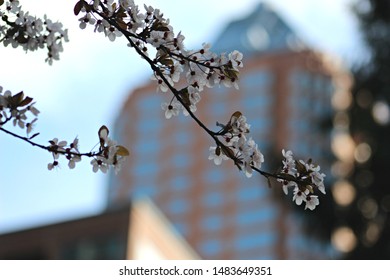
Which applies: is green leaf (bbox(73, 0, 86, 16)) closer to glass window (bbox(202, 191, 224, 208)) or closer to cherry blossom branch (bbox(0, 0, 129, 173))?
cherry blossom branch (bbox(0, 0, 129, 173))

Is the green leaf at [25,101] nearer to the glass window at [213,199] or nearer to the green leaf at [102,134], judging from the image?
the green leaf at [102,134]

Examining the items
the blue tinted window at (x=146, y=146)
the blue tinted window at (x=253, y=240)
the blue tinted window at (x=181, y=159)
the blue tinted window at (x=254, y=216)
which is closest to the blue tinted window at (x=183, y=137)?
the blue tinted window at (x=181, y=159)

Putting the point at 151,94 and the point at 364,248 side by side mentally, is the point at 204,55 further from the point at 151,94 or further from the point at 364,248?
the point at 151,94

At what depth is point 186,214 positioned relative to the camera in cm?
8656

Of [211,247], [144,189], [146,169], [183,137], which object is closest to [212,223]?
[211,247]

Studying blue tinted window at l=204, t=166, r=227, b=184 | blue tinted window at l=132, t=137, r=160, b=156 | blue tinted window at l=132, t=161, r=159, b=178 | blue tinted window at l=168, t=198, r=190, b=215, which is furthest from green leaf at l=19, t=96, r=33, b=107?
blue tinted window at l=132, t=137, r=160, b=156

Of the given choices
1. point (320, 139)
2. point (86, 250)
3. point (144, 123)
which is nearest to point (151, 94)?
point (144, 123)

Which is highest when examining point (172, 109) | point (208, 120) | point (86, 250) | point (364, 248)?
point (208, 120)

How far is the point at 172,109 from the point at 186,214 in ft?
275

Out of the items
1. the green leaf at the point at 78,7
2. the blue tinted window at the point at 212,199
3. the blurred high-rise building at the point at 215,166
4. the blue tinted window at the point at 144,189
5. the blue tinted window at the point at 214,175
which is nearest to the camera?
the green leaf at the point at 78,7

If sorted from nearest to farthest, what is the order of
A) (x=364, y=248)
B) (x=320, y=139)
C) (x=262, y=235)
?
(x=364, y=248) → (x=320, y=139) → (x=262, y=235)

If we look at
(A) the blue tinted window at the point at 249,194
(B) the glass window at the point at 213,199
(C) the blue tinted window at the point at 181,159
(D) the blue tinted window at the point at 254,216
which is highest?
(C) the blue tinted window at the point at 181,159

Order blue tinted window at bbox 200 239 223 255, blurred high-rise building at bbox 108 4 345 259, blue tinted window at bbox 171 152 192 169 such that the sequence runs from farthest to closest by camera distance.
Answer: blue tinted window at bbox 171 152 192 169 < blue tinted window at bbox 200 239 223 255 < blurred high-rise building at bbox 108 4 345 259

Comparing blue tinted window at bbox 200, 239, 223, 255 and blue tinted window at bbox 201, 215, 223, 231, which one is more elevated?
blue tinted window at bbox 201, 215, 223, 231
